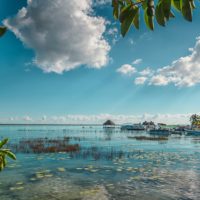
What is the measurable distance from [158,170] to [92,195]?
951 cm

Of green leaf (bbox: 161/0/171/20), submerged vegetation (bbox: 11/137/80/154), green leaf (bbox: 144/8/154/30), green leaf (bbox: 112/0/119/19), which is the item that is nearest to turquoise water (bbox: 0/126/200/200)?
submerged vegetation (bbox: 11/137/80/154)

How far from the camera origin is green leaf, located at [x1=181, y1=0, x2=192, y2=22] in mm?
1387

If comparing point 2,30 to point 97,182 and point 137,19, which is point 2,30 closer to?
point 137,19

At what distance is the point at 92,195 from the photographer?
14805mm

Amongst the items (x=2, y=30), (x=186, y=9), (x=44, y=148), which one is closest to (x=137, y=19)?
(x=186, y=9)

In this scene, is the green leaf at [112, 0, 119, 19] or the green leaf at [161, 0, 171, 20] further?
the green leaf at [112, 0, 119, 19]

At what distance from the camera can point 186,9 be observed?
1420 mm

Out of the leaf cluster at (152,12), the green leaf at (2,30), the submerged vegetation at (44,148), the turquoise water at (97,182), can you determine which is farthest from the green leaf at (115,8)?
the submerged vegetation at (44,148)

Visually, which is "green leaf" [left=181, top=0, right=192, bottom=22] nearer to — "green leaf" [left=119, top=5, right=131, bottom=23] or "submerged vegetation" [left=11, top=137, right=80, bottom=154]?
"green leaf" [left=119, top=5, right=131, bottom=23]

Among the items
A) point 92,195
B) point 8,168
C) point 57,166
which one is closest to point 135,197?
point 92,195

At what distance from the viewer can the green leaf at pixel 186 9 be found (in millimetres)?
1387

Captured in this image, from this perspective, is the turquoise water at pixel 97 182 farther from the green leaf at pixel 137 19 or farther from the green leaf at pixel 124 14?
the green leaf at pixel 124 14

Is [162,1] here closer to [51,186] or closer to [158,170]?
[51,186]

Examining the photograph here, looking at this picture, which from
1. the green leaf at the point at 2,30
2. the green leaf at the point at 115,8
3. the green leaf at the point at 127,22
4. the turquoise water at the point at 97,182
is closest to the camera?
the green leaf at the point at 2,30
